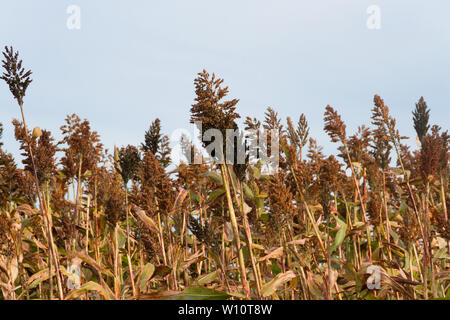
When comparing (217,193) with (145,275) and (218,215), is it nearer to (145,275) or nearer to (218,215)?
(218,215)

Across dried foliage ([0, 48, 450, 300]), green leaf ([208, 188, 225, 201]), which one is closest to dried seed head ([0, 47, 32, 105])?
dried foliage ([0, 48, 450, 300])

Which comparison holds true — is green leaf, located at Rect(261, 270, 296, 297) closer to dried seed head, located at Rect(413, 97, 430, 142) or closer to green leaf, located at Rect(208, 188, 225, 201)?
green leaf, located at Rect(208, 188, 225, 201)

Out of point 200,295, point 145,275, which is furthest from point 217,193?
point 200,295

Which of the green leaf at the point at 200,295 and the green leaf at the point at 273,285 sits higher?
the green leaf at the point at 273,285

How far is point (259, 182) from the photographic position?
6.38 meters

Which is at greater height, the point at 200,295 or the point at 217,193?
the point at 217,193

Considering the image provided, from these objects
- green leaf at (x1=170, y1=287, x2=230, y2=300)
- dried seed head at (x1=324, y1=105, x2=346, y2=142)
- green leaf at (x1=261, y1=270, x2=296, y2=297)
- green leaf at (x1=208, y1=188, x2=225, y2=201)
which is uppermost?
dried seed head at (x1=324, y1=105, x2=346, y2=142)

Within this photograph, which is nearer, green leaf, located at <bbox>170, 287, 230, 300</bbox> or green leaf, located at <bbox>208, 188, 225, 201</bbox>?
green leaf, located at <bbox>170, 287, 230, 300</bbox>

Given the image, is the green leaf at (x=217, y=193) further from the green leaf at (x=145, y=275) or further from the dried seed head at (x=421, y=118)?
the dried seed head at (x=421, y=118)

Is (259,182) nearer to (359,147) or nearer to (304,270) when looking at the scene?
(359,147)

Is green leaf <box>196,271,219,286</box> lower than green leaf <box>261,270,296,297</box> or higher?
lower

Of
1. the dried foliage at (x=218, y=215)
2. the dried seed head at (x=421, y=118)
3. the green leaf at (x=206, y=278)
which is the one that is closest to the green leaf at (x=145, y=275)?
the dried foliage at (x=218, y=215)

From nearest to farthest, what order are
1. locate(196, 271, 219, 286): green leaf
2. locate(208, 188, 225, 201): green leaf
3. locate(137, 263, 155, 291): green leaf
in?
locate(137, 263, 155, 291): green leaf
locate(196, 271, 219, 286): green leaf
locate(208, 188, 225, 201): green leaf

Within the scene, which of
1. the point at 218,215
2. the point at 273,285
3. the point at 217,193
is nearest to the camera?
the point at 273,285
